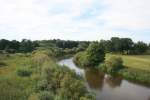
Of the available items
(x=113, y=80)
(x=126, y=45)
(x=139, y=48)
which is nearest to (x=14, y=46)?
(x=126, y=45)

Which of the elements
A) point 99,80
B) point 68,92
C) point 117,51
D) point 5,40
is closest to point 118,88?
point 99,80

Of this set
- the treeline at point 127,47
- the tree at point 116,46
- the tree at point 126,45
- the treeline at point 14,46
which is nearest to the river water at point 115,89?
the tree at point 116,46

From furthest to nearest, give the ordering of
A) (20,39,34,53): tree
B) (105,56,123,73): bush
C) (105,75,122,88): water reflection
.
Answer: (20,39,34,53): tree, (105,56,123,73): bush, (105,75,122,88): water reflection

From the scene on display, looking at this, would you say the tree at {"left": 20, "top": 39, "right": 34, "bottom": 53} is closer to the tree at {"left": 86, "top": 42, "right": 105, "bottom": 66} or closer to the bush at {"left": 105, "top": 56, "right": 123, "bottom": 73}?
the tree at {"left": 86, "top": 42, "right": 105, "bottom": 66}

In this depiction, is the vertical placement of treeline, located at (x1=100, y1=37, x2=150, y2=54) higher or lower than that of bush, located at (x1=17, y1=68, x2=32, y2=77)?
higher

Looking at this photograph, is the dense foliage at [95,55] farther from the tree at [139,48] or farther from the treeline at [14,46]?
the treeline at [14,46]

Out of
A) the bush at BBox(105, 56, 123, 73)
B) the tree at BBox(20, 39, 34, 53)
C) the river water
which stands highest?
the tree at BBox(20, 39, 34, 53)

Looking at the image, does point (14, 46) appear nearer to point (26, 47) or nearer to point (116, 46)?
point (26, 47)

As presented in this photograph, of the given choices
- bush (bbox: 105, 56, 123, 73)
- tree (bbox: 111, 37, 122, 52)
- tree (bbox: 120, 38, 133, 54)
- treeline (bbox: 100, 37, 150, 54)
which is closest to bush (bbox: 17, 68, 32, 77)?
bush (bbox: 105, 56, 123, 73)

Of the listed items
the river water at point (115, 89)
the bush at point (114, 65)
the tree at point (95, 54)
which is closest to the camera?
the river water at point (115, 89)

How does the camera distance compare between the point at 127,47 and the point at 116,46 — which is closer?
the point at 116,46

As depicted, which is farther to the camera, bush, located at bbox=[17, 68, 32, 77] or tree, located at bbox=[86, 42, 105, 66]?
tree, located at bbox=[86, 42, 105, 66]

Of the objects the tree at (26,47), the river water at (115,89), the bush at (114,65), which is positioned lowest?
the river water at (115,89)

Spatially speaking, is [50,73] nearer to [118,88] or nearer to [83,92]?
[83,92]
